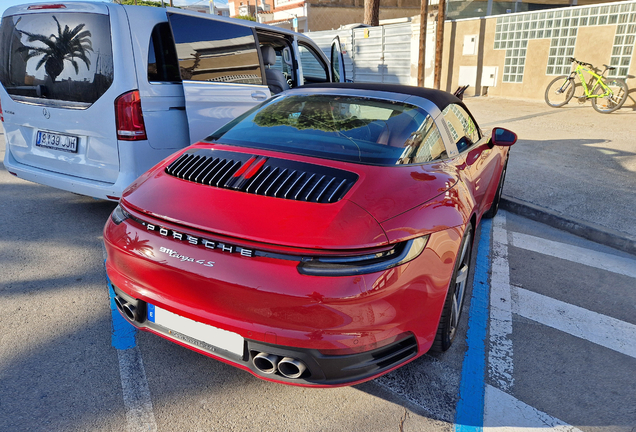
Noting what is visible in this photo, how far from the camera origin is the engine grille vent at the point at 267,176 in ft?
7.24

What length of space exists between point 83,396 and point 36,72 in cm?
318

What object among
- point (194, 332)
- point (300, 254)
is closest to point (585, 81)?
point (300, 254)

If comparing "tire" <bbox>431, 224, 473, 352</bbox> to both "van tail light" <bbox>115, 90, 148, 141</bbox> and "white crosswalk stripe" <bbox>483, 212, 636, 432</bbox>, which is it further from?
"van tail light" <bbox>115, 90, 148, 141</bbox>

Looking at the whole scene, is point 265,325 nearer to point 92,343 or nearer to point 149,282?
point 149,282

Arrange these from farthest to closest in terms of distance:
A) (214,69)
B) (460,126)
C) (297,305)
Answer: (214,69) → (460,126) → (297,305)

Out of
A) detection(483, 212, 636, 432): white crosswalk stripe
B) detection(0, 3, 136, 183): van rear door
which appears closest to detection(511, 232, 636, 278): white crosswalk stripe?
detection(483, 212, 636, 432): white crosswalk stripe

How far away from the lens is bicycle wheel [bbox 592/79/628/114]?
10.6 m

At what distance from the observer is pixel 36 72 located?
4.16 metres

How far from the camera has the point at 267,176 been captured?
232cm

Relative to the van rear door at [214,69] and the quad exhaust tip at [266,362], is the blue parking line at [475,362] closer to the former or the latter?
the quad exhaust tip at [266,362]

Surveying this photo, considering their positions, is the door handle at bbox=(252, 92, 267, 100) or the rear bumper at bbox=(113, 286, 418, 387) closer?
the rear bumper at bbox=(113, 286, 418, 387)

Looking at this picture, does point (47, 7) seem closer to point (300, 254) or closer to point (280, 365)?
point (300, 254)

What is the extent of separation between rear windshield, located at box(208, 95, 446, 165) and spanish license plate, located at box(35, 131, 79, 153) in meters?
1.79

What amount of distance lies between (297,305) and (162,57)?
313 cm
